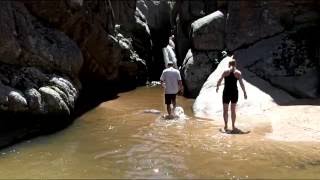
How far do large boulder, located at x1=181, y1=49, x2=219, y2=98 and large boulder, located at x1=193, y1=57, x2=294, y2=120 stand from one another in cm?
202

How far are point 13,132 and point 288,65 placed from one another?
33.0ft

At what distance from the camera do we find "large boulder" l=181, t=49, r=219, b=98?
20.3m

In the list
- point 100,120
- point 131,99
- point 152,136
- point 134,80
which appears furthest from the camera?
point 134,80

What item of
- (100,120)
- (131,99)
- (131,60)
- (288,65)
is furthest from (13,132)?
(131,60)

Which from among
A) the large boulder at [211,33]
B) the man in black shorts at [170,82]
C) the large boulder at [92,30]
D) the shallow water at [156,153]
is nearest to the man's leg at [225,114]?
the shallow water at [156,153]

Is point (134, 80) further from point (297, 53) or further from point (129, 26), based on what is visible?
point (297, 53)

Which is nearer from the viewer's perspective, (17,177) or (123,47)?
(17,177)

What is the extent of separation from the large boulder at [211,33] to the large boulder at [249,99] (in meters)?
2.51

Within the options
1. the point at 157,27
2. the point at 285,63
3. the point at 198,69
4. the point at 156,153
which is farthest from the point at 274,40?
the point at 157,27

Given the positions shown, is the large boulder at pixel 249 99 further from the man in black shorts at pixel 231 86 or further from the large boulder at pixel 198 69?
the man in black shorts at pixel 231 86

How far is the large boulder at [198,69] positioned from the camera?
799 inches

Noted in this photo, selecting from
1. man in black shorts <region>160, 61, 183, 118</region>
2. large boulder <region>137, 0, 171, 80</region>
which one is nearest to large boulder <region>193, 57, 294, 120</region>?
man in black shorts <region>160, 61, 183, 118</region>

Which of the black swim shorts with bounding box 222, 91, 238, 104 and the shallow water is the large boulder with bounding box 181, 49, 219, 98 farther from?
the black swim shorts with bounding box 222, 91, 238, 104

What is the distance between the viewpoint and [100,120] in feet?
50.0
